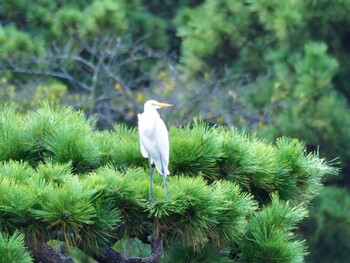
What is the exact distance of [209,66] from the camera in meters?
12.3

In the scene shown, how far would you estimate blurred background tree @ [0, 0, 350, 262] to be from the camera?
11078 mm

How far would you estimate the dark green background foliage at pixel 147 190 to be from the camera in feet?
15.3

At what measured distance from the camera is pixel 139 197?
15.9 feet

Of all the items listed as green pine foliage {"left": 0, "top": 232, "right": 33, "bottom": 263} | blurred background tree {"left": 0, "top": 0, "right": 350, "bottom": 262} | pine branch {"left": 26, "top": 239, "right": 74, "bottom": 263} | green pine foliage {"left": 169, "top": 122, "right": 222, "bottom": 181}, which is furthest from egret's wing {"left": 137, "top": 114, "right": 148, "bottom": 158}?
blurred background tree {"left": 0, "top": 0, "right": 350, "bottom": 262}

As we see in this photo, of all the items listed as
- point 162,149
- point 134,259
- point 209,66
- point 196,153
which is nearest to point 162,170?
point 162,149

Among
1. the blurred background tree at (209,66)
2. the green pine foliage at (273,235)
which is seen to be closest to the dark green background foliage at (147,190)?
the green pine foliage at (273,235)

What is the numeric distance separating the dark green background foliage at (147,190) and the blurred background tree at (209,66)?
508 centimetres

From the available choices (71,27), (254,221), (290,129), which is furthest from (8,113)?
(71,27)

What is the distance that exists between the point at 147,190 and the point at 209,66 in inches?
295

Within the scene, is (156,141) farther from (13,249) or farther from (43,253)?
(13,249)

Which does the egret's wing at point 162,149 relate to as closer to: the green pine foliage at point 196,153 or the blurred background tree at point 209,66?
the green pine foliage at point 196,153

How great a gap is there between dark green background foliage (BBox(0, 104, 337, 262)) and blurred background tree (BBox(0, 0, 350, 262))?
16.7 ft

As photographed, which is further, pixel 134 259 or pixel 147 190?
pixel 134 259

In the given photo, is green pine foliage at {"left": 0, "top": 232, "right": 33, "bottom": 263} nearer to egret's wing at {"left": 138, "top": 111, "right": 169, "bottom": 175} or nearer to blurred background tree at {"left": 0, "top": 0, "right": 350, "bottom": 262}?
egret's wing at {"left": 138, "top": 111, "right": 169, "bottom": 175}
